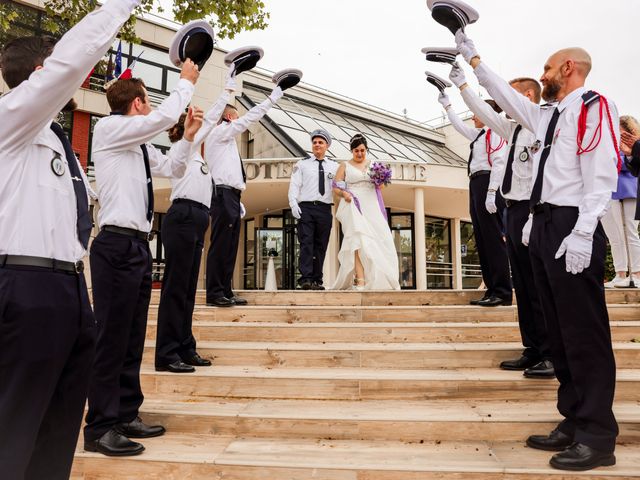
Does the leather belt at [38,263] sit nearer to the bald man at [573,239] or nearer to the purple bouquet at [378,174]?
the bald man at [573,239]

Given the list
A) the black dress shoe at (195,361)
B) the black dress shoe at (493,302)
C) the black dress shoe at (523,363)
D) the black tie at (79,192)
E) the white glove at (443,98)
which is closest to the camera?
the black tie at (79,192)

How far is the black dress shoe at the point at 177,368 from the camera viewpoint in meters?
3.89

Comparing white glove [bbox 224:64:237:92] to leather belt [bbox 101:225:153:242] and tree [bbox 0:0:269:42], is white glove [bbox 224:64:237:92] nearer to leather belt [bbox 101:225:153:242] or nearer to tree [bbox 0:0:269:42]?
leather belt [bbox 101:225:153:242]

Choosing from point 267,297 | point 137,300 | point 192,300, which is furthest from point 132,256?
point 267,297

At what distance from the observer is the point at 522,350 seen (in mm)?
4172

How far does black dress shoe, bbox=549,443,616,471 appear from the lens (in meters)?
2.54

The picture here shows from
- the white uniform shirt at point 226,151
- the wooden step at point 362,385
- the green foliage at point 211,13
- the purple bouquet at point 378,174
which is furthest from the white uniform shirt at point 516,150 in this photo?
the green foliage at point 211,13

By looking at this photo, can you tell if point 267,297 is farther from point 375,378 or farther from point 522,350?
point 522,350

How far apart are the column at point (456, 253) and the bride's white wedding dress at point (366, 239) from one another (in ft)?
44.5

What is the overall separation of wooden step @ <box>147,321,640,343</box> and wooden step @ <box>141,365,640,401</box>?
0.77 metres

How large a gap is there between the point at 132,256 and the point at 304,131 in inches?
621

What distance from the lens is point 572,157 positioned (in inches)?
112

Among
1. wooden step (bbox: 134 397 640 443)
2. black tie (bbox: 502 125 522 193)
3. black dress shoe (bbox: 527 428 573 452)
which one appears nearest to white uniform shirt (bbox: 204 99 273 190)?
wooden step (bbox: 134 397 640 443)

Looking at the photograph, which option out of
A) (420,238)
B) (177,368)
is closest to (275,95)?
(177,368)
